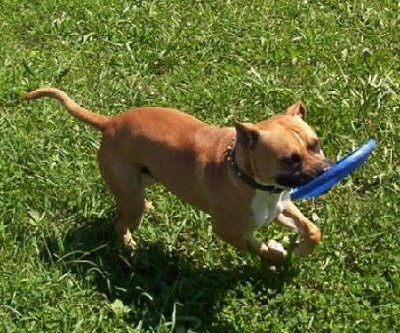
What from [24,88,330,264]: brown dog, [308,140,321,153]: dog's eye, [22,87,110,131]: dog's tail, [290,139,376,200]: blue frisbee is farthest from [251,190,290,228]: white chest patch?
[22,87,110,131]: dog's tail

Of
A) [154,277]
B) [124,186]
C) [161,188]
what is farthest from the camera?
[161,188]

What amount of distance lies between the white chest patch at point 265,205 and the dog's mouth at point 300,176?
0.24m

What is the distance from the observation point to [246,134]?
4.94m

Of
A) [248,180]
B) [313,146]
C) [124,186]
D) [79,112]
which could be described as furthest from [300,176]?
[79,112]

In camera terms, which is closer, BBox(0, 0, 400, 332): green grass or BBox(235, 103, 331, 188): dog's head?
BBox(235, 103, 331, 188): dog's head

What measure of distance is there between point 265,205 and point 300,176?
39 cm

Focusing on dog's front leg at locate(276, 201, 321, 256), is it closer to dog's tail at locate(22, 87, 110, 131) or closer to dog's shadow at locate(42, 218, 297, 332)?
dog's shadow at locate(42, 218, 297, 332)

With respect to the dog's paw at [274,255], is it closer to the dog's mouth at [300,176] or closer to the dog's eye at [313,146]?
the dog's mouth at [300,176]

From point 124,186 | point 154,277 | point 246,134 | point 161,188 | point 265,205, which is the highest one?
point 246,134

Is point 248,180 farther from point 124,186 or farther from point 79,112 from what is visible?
point 79,112

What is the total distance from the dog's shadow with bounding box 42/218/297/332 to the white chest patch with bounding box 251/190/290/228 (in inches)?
15.6

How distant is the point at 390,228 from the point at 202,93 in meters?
2.06

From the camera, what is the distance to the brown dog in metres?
4.89

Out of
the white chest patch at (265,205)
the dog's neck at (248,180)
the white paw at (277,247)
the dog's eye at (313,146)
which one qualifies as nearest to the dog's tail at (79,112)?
the dog's neck at (248,180)
